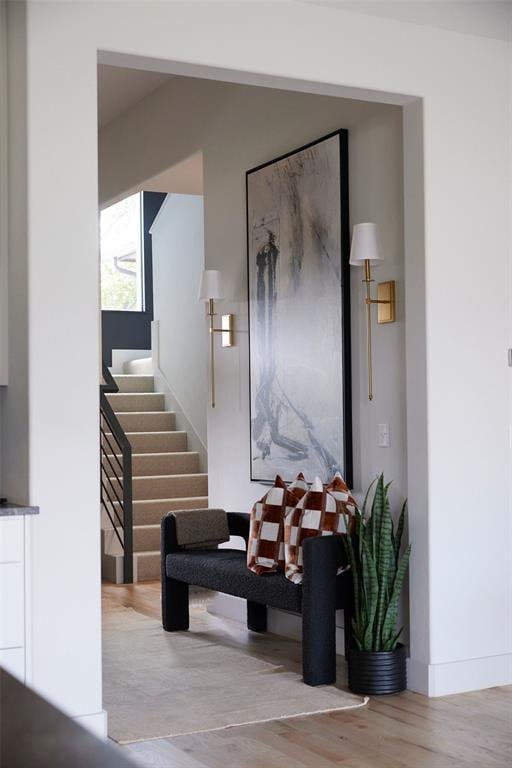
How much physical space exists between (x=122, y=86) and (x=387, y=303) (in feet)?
10.1

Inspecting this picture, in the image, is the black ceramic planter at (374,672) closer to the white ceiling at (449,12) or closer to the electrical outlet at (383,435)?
the electrical outlet at (383,435)

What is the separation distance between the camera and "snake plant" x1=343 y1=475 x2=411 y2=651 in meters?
4.09

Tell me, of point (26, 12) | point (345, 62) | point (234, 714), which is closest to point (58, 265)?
point (26, 12)

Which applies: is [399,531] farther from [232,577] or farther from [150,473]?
[150,473]

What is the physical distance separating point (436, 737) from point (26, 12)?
3.04 metres

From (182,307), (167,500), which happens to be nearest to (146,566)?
(167,500)

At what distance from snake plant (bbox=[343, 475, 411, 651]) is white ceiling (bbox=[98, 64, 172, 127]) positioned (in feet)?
11.3

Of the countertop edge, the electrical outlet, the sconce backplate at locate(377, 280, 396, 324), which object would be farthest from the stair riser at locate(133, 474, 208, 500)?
the countertop edge

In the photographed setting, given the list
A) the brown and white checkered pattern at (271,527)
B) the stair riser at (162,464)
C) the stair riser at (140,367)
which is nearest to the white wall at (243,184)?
the brown and white checkered pattern at (271,527)

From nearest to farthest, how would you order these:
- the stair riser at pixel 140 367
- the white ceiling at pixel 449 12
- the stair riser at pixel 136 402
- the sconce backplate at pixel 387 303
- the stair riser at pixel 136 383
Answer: the white ceiling at pixel 449 12
the sconce backplate at pixel 387 303
the stair riser at pixel 136 402
the stair riser at pixel 136 383
the stair riser at pixel 140 367

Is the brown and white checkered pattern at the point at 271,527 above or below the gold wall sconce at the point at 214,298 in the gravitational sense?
below

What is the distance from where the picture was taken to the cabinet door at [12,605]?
326 cm

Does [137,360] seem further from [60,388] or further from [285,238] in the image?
[60,388]

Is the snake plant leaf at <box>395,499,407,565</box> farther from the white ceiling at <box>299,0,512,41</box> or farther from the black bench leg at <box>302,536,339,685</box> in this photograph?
the white ceiling at <box>299,0,512,41</box>
